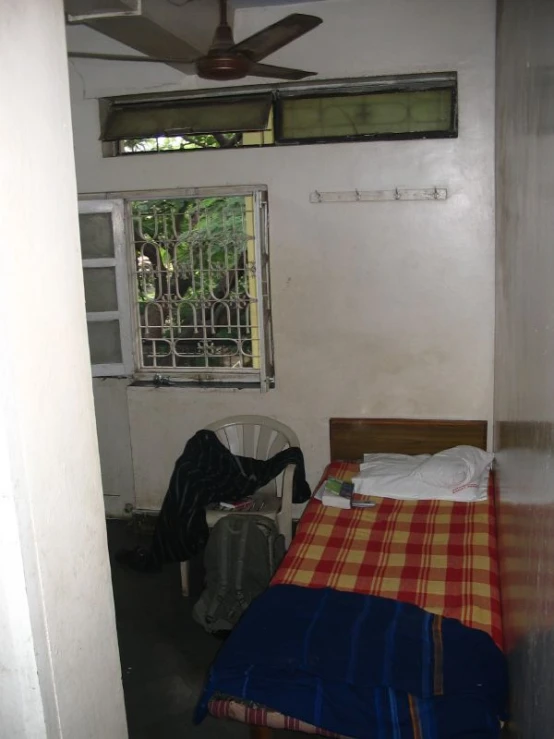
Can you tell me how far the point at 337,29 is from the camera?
3742 millimetres

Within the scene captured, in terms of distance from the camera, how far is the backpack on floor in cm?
329

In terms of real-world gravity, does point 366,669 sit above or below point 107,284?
below

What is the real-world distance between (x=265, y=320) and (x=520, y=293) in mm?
2063

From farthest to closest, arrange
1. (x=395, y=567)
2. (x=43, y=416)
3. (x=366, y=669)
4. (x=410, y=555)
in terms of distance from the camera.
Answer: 1. (x=410, y=555)
2. (x=395, y=567)
3. (x=366, y=669)
4. (x=43, y=416)

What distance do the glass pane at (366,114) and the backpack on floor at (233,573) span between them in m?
2.22

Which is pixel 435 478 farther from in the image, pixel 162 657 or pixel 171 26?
pixel 171 26

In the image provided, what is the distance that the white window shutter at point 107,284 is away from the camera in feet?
13.7

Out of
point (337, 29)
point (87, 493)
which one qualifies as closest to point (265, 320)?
point (337, 29)

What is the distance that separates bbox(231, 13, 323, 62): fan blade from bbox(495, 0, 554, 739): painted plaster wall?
787 millimetres

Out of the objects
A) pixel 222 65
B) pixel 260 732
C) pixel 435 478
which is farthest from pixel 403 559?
pixel 222 65

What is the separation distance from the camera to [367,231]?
3.92 meters

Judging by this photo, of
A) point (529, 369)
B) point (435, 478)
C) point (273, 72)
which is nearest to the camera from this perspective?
point (529, 369)

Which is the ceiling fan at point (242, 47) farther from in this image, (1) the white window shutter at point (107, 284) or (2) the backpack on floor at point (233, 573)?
(2) the backpack on floor at point (233, 573)

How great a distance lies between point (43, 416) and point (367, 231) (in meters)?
3.31
